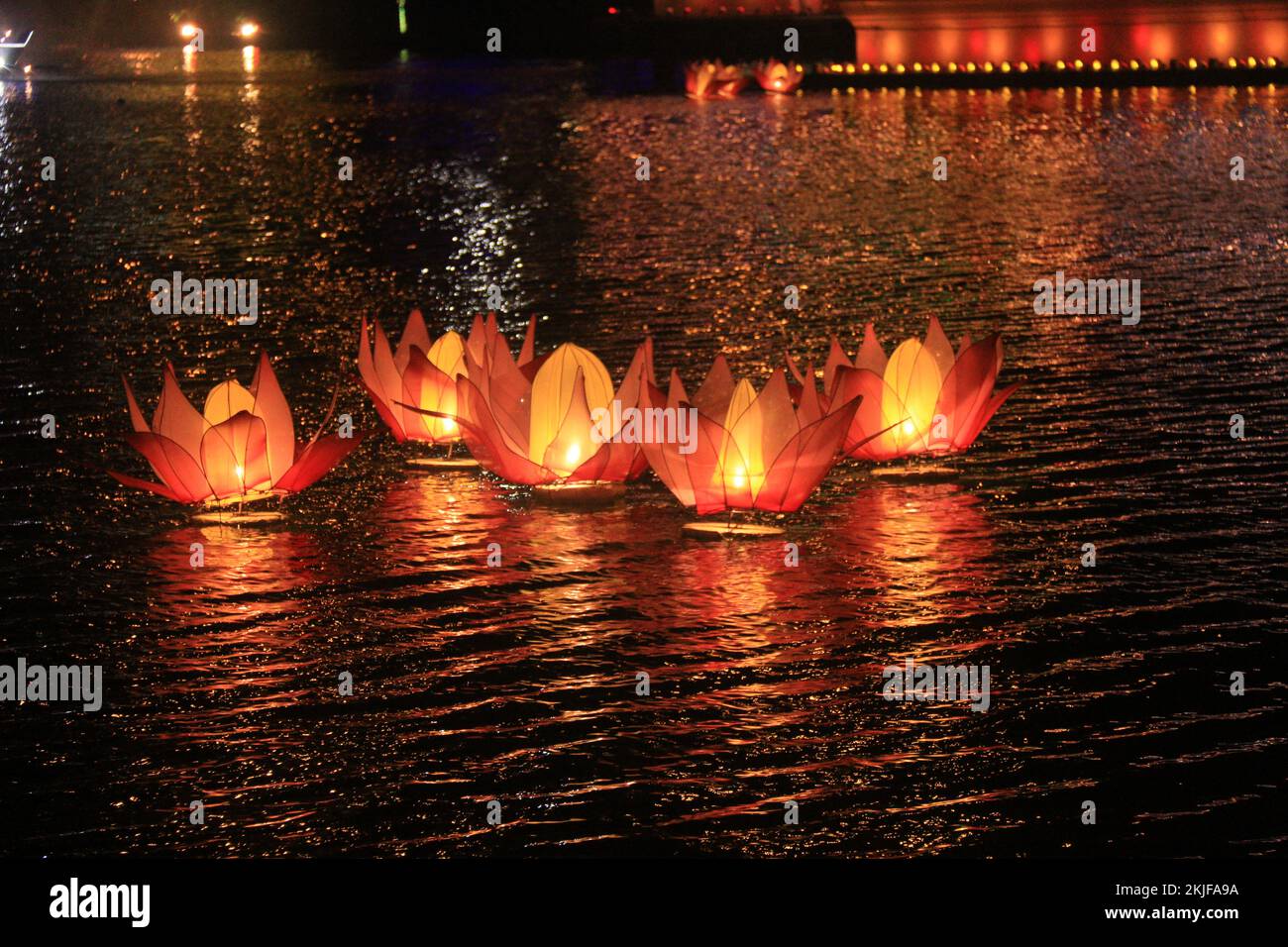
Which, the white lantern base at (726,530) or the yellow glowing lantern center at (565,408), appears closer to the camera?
the white lantern base at (726,530)

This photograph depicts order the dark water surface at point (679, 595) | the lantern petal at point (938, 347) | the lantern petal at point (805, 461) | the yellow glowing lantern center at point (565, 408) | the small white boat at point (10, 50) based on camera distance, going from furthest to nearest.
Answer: the small white boat at point (10, 50)
the lantern petal at point (938, 347)
the yellow glowing lantern center at point (565, 408)
the lantern petal at point (805, 461)
the dark water surface at point (679, 595)

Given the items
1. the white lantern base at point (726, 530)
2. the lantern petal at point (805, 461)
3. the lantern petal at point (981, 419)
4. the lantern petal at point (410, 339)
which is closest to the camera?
the lantern petal at point (805, 461)

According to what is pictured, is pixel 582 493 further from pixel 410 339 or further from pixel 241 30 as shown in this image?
pixel 241 30

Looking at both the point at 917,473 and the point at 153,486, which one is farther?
the point at 917,473

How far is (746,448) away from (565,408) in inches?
30.2

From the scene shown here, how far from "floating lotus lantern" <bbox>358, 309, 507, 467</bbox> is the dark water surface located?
0.17m

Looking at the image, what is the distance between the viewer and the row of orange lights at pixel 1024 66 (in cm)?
2820

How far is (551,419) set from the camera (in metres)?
6.44

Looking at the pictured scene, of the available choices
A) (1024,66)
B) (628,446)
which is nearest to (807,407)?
(628,446)

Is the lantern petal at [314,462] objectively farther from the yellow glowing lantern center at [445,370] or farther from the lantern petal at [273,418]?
the yellow glowing lantern center at [445,370]

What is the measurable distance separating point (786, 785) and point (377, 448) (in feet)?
12.2

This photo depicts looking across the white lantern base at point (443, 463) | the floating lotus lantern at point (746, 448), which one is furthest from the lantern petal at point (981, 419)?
the white lantern base at point (443, 463)

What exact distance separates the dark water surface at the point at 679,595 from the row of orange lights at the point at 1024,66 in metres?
16.4

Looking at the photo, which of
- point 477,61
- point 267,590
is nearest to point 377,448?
point 267,590
